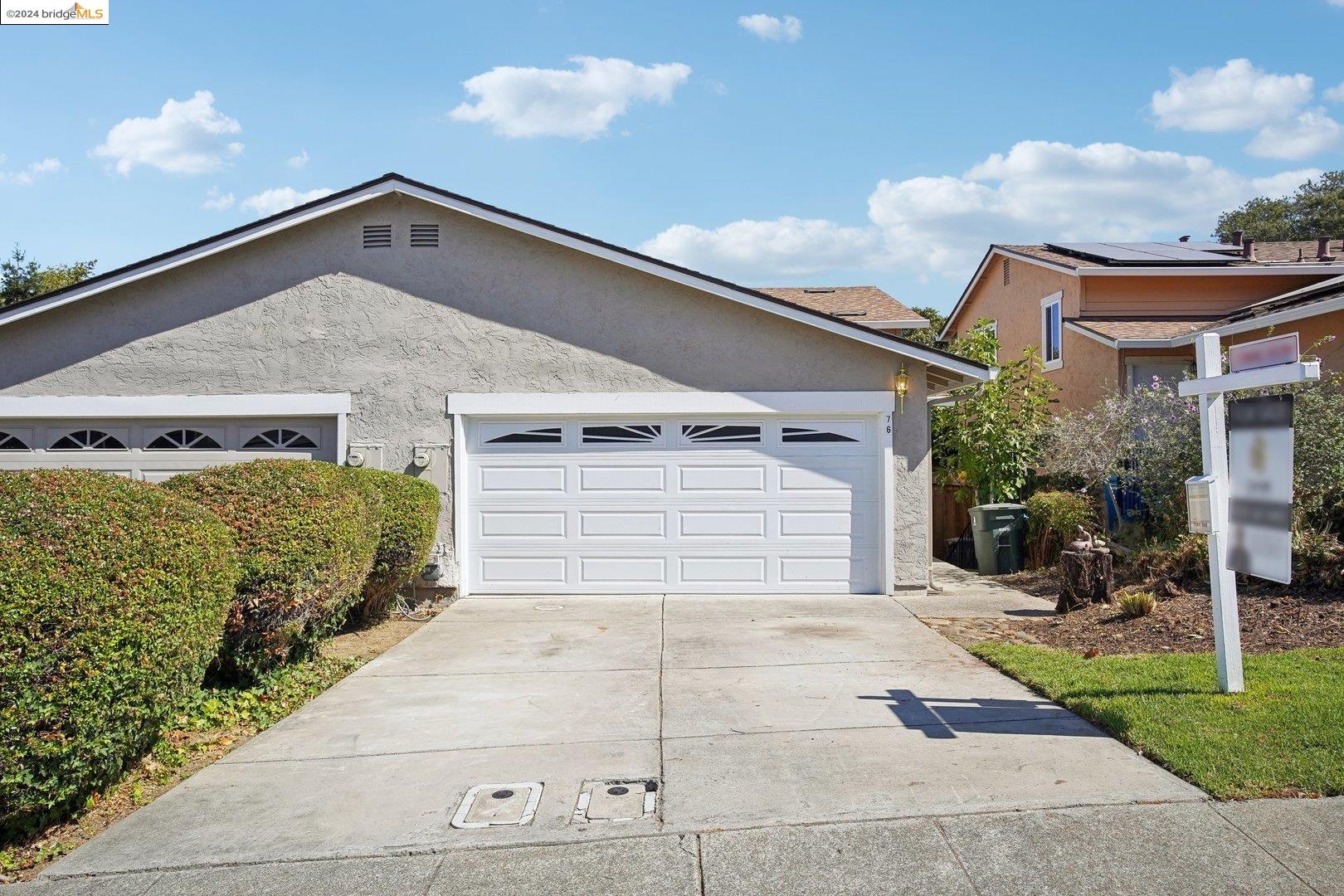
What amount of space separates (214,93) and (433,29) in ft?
10.4

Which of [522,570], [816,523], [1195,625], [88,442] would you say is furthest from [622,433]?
[88,442]

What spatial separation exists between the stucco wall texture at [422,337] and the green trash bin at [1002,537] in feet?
9.27

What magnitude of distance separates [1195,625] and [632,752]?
5.70 meters

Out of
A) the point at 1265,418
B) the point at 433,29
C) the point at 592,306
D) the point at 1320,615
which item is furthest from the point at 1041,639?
the point at 433,29

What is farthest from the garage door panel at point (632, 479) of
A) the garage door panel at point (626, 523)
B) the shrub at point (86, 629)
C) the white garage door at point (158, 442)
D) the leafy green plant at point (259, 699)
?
the shrub at point (86, 629)

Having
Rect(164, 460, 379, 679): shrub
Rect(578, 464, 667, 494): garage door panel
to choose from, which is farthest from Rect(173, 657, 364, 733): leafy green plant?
Rect(578, 464, 667, 494): garage door panel

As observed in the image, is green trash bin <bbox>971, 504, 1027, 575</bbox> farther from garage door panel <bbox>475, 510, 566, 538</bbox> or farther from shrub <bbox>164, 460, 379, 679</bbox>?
shrub <bbox>164, 460, 379, 679</bbox>

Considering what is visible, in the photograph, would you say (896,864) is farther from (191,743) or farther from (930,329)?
(930,329)

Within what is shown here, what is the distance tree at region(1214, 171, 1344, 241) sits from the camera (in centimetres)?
4819

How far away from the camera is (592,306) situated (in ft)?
38.7

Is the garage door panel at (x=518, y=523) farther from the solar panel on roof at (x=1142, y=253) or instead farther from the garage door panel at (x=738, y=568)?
the solar panel on roof at (x=1142, y=253)

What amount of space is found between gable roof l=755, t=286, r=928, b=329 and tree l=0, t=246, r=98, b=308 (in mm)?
19598

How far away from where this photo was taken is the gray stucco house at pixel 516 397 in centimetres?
1170

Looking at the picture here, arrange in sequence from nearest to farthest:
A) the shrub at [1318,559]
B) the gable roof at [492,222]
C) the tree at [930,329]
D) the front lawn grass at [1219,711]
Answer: the front lawn grass at [1219,711] < the shrub at [1318,559] < the gable roof at [492,222] < the tree at [930,329]
